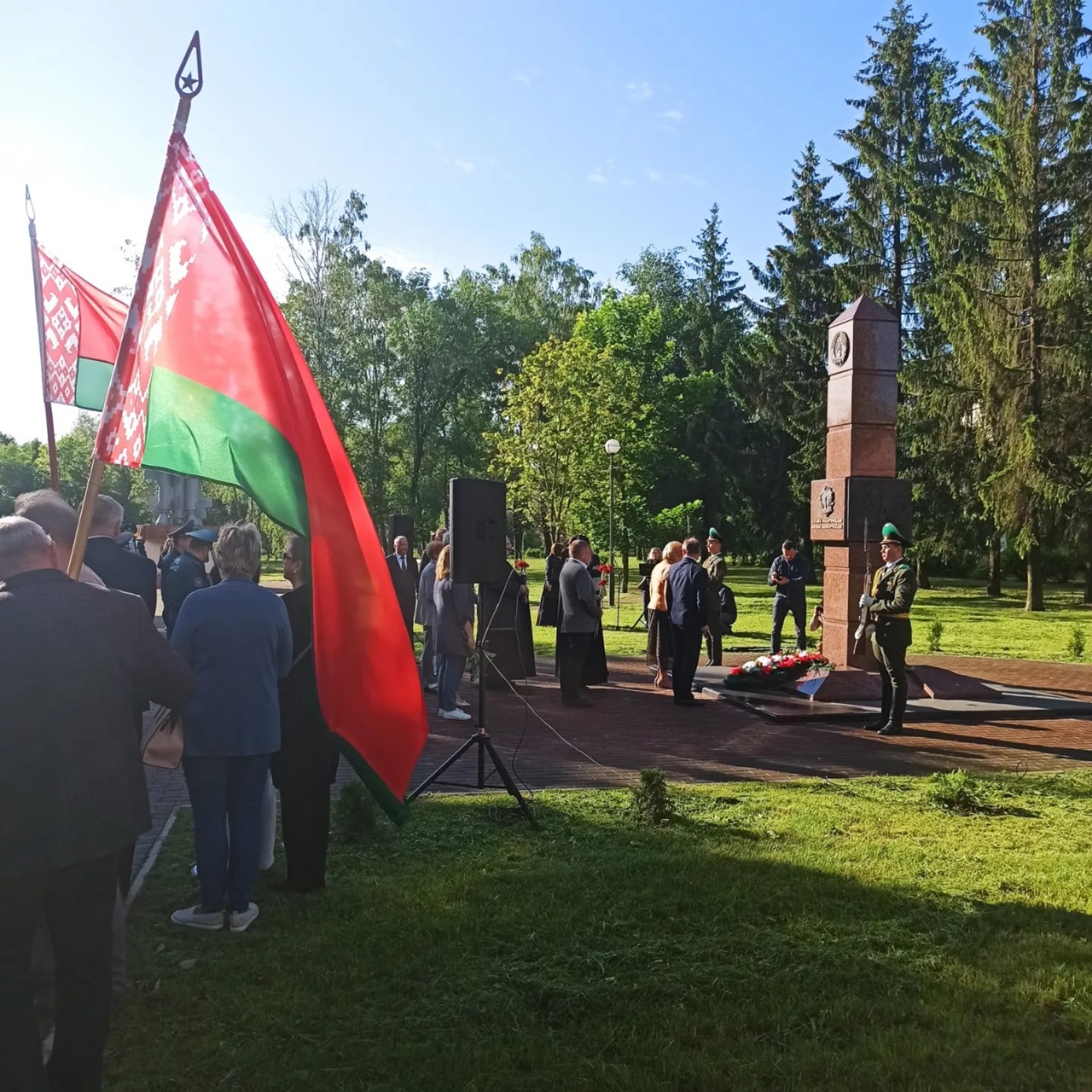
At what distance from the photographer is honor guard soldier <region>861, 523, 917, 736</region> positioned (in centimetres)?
987

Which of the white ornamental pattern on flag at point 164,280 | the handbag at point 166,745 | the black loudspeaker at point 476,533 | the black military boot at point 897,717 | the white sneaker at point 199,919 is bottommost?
the white sneaker at point 199,919

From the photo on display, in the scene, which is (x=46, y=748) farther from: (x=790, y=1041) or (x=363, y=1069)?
(x=790, y=1041)

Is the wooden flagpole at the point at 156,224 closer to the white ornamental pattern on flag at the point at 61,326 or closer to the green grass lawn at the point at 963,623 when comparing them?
the white ornamental pattern on flag at the point at 61,326

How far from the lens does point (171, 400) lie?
13.9 feet

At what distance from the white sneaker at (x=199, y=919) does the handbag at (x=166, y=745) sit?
0.84 m

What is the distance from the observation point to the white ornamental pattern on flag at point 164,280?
163 inches

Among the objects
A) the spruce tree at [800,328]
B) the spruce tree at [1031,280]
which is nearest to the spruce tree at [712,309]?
the spruce tree at [800,328]

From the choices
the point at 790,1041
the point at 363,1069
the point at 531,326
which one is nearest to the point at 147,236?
the point at 363,1069

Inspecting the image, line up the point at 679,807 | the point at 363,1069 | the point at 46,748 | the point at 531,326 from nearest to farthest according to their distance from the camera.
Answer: the point at 46,748, the point at 363,1069, the point at 679,807, the point at 531,326

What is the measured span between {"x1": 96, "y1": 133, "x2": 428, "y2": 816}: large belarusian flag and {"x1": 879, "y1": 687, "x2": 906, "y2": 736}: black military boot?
294 inches

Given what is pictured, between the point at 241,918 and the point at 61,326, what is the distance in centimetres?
352

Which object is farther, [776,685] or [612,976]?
[776,685]

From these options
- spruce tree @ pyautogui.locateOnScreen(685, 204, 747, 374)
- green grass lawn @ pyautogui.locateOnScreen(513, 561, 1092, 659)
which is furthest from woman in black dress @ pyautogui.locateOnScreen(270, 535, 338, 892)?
spruce tree @ pyautogui.locateOnScreen(685, 204, 747, 374)

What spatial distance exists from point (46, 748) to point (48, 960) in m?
1.69
